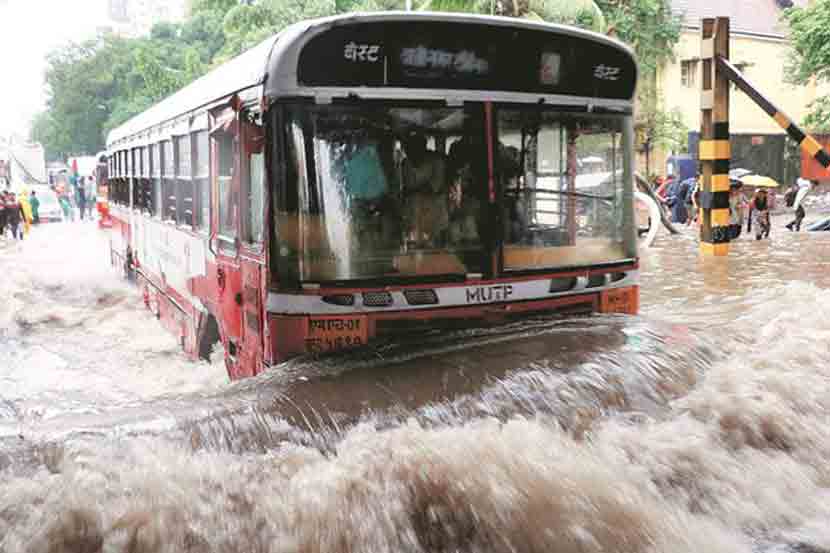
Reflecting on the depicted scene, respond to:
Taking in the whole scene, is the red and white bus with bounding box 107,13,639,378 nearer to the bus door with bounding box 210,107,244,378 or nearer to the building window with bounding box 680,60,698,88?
the bus door with bounding box 210,107,244,378

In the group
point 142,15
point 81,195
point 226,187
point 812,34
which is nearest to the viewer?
point 226,187

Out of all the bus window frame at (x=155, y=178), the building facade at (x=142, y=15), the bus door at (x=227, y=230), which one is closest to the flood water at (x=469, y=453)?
the bus door at (x=227, y=230)

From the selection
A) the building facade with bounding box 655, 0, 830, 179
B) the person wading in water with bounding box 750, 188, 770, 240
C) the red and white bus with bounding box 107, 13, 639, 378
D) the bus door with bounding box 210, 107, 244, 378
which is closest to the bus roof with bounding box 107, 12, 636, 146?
the red and white bus with bounding box 107, 13, 639, 378

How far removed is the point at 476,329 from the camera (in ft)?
19.3

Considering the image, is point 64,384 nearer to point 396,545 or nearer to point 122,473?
point 122,473

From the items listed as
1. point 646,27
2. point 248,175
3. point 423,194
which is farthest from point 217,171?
point 646,27

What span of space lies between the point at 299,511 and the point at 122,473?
0.75 m

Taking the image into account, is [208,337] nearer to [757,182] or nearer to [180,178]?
[180,178]

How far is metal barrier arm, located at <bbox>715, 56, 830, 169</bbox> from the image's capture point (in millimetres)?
13641

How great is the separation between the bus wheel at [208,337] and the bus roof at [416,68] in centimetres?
190

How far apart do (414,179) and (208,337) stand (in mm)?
3022

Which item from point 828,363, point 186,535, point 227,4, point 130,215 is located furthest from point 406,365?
point 227,4

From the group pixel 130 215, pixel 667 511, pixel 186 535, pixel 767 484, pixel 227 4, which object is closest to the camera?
pixel 186 535

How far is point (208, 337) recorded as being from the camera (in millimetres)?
7828
